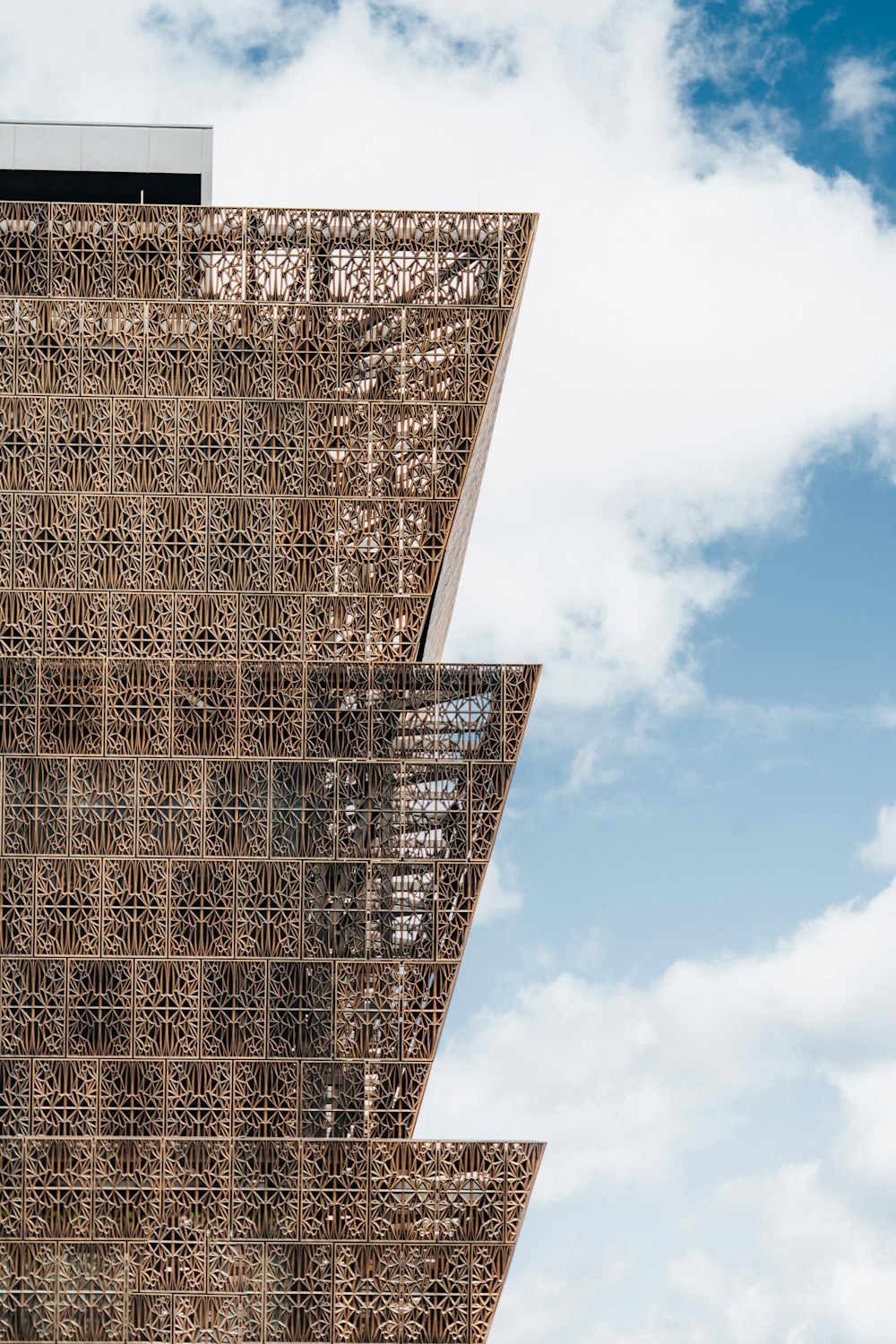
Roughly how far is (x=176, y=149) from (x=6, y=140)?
2.23 meters

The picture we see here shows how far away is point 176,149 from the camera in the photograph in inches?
856

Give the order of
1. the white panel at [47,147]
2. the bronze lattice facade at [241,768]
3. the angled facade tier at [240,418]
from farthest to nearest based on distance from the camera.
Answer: the white panel at [47,147] → the angled facade tier at [240,418] → the bronze lattice facade at [241,768]

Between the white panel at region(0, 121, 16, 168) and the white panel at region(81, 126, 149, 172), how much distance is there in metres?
0.94

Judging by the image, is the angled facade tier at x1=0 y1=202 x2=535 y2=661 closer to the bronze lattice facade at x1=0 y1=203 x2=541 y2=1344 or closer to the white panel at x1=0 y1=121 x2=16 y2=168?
the bronze lattice facade at x1=0 y1=203 x2=541 y2=1344

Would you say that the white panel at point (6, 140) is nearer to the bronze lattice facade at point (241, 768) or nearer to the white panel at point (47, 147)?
the white panel at point (47, 147)

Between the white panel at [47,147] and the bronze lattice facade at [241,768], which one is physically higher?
the white panel at [47,147]

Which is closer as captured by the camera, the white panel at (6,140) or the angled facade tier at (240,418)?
the angled facade tier at (240,418)

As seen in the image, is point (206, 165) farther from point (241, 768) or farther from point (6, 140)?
point (241, 768)

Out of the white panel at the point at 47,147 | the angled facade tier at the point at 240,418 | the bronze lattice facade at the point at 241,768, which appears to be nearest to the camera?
the bronze lattice facade at the point at 241,768

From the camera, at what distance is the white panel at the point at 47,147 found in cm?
2166

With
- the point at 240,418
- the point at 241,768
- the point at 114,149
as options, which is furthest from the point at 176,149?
the point at 241,768

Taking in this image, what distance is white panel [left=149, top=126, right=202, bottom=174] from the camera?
71.2 feet

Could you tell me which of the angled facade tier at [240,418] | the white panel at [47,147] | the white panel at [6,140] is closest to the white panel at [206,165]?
the angled facade tier at [240,418]

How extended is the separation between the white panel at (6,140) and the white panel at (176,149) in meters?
1.81
